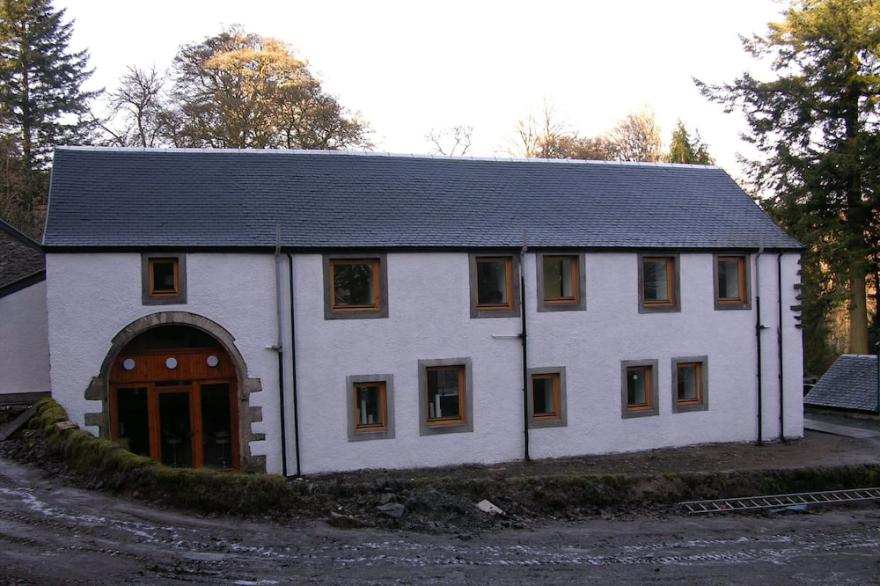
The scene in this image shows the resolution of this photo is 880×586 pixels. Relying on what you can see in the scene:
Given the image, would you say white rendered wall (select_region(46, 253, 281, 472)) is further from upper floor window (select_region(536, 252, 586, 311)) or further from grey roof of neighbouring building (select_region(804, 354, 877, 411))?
grey roof of neighbouring building (select_region(804, 354, 877, 411))

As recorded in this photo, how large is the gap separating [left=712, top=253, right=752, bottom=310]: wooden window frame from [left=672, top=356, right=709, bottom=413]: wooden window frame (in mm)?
1444

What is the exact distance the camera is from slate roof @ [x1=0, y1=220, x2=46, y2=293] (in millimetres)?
19419

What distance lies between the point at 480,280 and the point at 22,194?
21.3m

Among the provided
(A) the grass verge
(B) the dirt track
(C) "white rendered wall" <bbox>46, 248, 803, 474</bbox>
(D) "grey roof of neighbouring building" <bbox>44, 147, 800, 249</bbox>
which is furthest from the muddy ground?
(D) "grey roof of neighbouring building" <bbox>44, 147, 800, 249</bbox>

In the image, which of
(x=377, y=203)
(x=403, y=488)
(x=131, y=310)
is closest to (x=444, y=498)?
(x=403, y=488)

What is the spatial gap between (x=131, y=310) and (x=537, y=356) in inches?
335

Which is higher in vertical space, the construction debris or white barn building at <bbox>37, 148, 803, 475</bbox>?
white barn building at <bbox>37, 148, 803, 475</bbox>

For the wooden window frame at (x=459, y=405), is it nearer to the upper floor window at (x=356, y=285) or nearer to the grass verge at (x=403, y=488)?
the upper floor window at (x=356, y=285)

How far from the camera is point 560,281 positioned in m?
17.0

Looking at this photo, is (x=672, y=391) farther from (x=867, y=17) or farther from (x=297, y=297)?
(x=867, y=17)

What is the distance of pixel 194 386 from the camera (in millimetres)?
14734

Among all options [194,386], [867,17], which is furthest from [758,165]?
[194,386]

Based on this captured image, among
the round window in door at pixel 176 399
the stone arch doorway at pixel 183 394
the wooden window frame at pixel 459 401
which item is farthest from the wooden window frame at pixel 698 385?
the round window in door at pixel 176 399

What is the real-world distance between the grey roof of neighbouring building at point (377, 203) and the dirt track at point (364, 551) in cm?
571
